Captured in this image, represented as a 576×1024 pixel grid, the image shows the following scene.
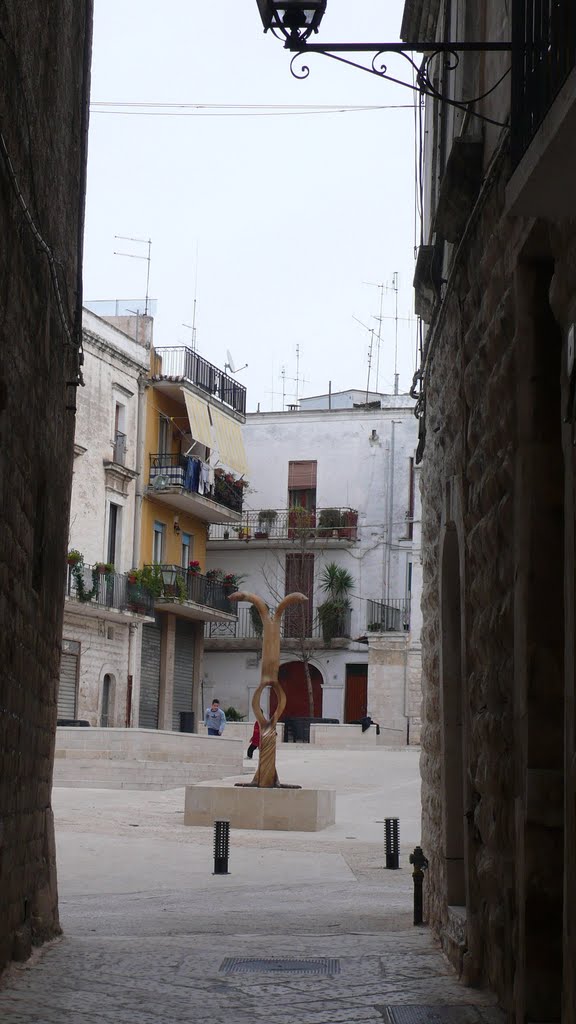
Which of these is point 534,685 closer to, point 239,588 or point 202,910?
point 202,910

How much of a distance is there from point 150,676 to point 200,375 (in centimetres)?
994

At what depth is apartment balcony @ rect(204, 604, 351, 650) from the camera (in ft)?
162

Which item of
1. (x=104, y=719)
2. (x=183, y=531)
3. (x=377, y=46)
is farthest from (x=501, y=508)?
(x=183, y=531)

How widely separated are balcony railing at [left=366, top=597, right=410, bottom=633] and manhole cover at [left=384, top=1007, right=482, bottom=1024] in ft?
138

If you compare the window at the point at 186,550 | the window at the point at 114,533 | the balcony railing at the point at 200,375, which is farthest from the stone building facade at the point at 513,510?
the window at the point at 186,550

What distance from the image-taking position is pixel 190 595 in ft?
141

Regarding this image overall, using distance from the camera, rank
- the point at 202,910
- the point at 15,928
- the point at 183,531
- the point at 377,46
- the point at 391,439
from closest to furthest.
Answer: the point at 377,46, the point at 15,928, the point at 202,910, the point at 183,531, the point at 391,439

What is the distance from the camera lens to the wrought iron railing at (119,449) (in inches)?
1550

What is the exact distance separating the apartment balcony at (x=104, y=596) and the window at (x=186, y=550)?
3.98 m

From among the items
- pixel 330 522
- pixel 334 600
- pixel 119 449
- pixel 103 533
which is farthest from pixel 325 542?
pixel 103 533

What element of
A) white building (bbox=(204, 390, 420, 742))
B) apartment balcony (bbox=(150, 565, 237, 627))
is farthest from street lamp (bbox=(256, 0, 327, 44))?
white building (bbox=(204, 390, 420, 742))

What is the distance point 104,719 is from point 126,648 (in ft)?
7.37

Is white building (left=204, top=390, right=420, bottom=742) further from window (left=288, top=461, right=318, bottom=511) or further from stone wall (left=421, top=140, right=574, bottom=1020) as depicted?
stone wall (left=421, top=140, right=574, bottom=1020)

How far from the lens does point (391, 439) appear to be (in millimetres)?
50938
